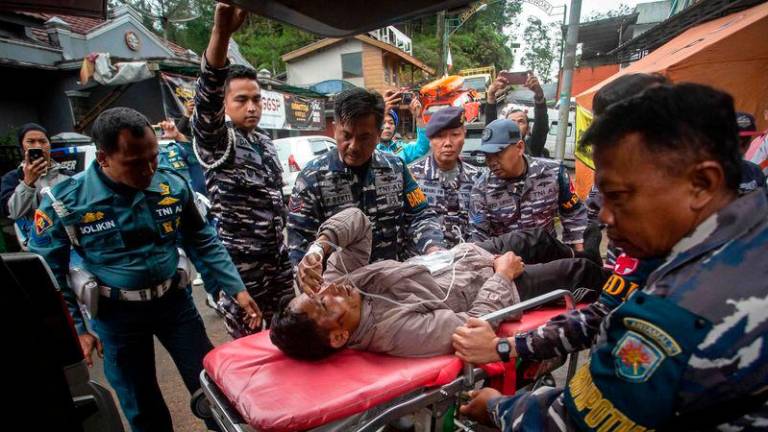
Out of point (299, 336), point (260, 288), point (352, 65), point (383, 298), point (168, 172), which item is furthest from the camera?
point (352, 65)

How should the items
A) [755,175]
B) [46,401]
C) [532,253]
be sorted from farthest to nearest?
1. [532,253]
2. [755,175]
3. [46,401]

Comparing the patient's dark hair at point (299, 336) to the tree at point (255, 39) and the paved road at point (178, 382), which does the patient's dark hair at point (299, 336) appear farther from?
the tree at point (255, 39)

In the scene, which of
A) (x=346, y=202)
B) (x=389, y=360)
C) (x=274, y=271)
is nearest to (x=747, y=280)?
(x=389, y=360)

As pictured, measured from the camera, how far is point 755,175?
201 centimetres

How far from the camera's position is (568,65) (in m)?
6.05

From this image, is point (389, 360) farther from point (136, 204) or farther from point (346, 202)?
point (136, 204)

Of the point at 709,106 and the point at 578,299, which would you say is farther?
the point at 578,299

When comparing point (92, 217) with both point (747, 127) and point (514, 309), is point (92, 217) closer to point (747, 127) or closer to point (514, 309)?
point (514, 309)

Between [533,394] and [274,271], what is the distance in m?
2.06

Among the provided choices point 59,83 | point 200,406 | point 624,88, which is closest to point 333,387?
point 200,406

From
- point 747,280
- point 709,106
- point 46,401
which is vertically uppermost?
point 709,106

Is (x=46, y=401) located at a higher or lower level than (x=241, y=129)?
lower

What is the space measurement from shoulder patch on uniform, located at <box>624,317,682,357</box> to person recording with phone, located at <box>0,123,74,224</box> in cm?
428

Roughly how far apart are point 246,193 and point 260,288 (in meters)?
0.68
